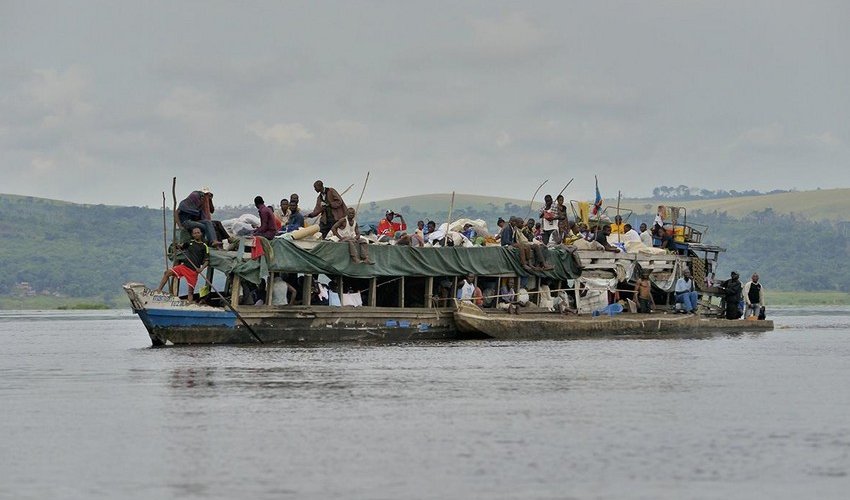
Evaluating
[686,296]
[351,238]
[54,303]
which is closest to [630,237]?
[686,296]

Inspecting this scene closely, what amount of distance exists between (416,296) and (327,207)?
4.70m

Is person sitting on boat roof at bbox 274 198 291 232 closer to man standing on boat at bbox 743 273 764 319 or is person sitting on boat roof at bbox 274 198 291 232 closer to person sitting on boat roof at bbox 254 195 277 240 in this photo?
person sitting on boat roof at bbox 254 195 277 240

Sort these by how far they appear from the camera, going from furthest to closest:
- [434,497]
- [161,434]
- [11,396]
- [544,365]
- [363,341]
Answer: [363,341] < [544,365] < [11,396] < [161,434] < [434,497]

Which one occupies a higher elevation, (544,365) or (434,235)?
(434,235)

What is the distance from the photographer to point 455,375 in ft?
84.2

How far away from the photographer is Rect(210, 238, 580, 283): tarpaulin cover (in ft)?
107

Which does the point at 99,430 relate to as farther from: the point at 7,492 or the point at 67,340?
the point at 67,340

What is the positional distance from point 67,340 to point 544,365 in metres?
22.3

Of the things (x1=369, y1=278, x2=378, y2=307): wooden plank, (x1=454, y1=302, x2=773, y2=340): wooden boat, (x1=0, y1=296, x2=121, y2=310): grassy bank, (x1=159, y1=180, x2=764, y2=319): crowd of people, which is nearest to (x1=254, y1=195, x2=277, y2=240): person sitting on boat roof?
(x1=159, y1=180, x2=764, y2=319): crowd of people

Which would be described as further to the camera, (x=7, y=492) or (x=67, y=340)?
(x=67, y=340)

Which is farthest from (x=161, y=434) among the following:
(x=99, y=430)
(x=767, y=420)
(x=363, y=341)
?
(x=363, y=341)

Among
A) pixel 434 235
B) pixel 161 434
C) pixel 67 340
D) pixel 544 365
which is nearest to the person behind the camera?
pixel 161 434

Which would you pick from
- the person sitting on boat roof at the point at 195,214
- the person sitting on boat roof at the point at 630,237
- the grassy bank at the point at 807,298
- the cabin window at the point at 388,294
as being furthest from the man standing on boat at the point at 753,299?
the grassy bank at the point at 807,298

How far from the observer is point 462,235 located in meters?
38.3
